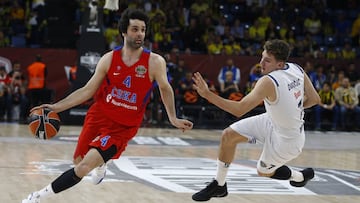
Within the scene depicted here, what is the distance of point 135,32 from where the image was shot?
734 centimetres

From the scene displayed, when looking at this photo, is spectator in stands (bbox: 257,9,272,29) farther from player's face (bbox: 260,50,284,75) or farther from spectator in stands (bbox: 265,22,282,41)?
player's face (bbox: 260,50,284,75)

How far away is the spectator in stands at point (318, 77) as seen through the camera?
20141 mm

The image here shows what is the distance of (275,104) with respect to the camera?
7.48 m

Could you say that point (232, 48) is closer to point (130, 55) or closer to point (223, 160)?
point (223, 160)

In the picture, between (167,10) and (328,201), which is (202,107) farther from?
(328,201)

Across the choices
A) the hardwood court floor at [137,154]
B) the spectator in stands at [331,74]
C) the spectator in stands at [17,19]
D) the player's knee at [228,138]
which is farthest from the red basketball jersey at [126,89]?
the spectator in stands at [17,19]

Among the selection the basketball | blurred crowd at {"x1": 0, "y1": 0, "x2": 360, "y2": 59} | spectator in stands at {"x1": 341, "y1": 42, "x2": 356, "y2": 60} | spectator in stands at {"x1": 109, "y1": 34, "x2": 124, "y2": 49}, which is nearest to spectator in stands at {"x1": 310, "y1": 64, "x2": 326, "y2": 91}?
blurred crowd at {"x1": 0, "y1": 0, "x2": 360, "y2": 59}

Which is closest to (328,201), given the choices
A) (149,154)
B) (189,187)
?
(189,187)

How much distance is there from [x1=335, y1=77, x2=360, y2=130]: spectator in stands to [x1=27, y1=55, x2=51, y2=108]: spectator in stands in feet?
24.3

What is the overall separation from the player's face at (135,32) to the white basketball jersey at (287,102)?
127cm

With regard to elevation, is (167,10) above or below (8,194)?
above

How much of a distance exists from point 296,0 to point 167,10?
475 centimetres

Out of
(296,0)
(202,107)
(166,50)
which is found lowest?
(202,107)

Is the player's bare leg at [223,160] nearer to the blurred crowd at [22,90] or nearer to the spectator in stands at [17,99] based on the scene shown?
the blurred crowd at [22,90]
